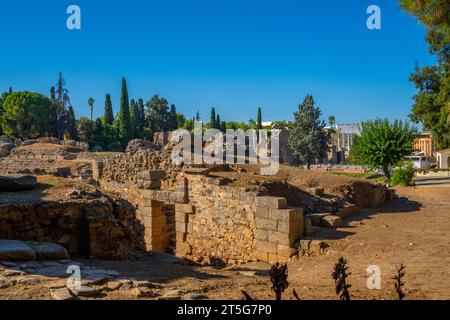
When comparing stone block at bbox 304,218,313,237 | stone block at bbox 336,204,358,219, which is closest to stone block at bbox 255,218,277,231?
stone block at bbox 304,218,313,237

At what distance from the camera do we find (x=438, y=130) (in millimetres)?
33062

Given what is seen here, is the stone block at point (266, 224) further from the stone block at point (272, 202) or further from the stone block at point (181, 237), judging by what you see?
the stone block at point (181, 237)

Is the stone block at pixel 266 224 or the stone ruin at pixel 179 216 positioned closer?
the stone ruin at pixel 179 216

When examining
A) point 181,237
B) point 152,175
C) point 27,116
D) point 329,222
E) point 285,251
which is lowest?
point 181,237


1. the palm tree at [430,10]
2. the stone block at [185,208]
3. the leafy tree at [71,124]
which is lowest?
A: the stone block at [185,208]

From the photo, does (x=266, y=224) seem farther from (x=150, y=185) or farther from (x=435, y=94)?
(x=435, y=94)

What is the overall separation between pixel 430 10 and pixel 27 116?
53.2 m

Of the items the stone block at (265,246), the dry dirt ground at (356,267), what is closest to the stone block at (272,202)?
the stone block at (265,246)

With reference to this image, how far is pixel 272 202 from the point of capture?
10.1 m

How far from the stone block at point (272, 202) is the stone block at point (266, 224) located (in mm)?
386

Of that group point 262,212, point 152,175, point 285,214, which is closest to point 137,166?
point 152,175

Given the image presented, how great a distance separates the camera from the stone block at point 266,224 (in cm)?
1009

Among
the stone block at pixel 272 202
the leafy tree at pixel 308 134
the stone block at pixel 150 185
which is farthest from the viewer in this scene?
the leafy tree at pixel 308 134
